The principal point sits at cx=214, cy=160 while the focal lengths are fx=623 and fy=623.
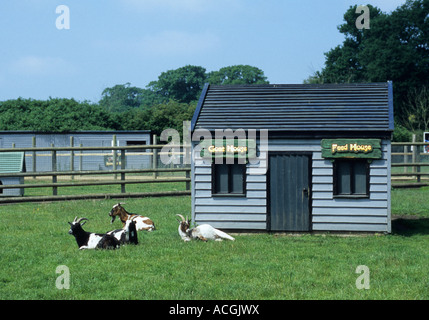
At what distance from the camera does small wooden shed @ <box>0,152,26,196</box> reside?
74.2 ft

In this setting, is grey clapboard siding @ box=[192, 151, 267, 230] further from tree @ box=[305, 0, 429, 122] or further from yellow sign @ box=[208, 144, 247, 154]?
tree @ box=[305, 0, 429, 122]

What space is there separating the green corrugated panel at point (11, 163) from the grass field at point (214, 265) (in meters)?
7.25

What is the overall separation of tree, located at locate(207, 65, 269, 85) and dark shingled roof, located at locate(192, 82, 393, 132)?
81.0m

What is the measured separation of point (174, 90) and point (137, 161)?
6716 centimetres

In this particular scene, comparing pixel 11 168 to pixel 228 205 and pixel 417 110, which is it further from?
pixel 417 110

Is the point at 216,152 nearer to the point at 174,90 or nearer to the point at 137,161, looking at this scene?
the point at 137,161

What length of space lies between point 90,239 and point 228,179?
3.99 meters

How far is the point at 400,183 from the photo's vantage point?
27.1 m

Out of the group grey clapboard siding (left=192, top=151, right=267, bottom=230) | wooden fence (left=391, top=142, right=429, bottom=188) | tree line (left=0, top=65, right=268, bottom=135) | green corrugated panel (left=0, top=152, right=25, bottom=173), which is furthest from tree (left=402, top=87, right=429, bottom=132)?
grey clapboard siding (left=192, top=151, right=267, bottom=230)

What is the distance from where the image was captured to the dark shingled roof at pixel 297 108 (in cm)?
1488

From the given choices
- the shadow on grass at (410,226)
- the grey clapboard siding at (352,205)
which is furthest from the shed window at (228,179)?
the shadow on grass at (410,226)

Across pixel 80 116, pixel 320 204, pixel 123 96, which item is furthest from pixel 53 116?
pixel 123 96

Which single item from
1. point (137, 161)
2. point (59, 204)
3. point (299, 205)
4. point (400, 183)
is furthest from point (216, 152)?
point (137, 161)

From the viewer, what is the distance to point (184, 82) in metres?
103
